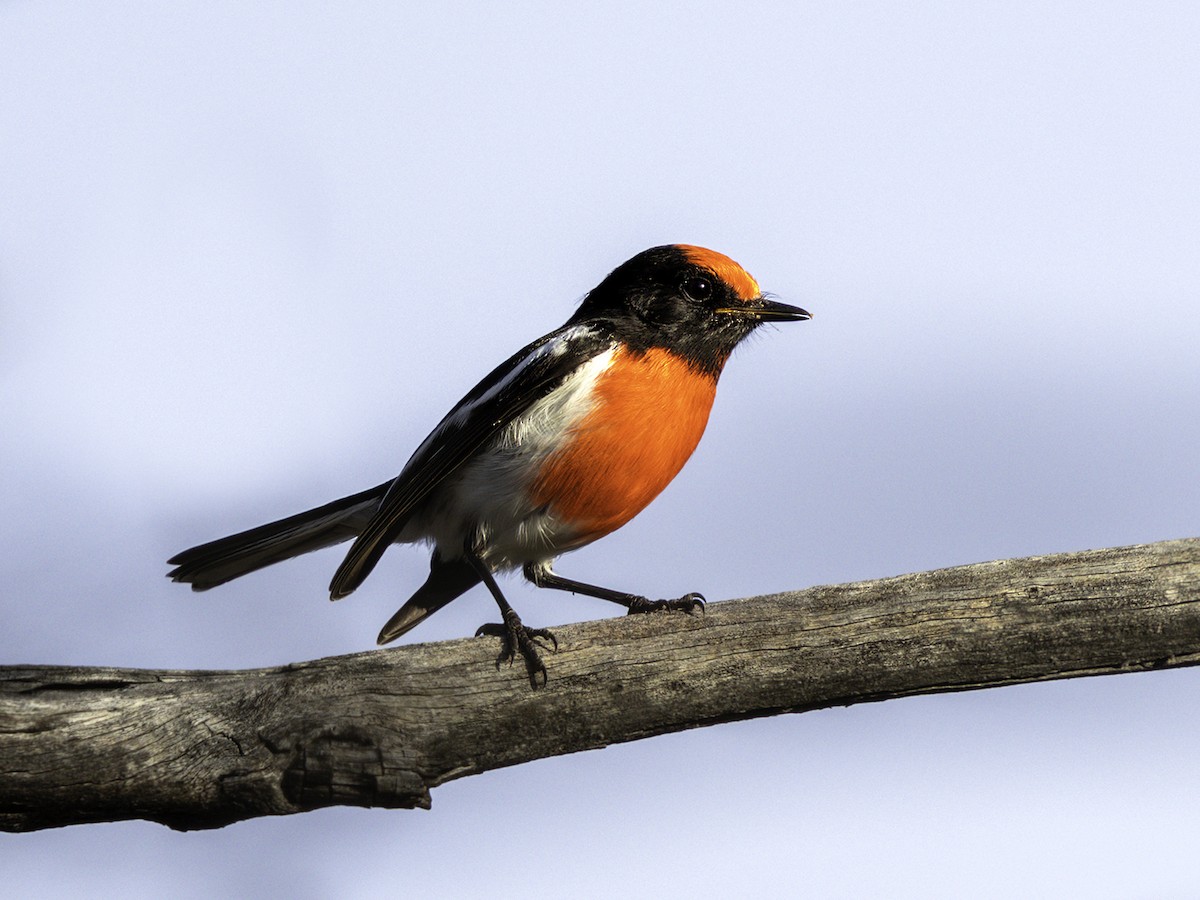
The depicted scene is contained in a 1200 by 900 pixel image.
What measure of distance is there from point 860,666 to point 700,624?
19.5 inches

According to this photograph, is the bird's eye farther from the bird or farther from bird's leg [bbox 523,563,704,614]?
bird's leg [bbox 523,563,704,614]

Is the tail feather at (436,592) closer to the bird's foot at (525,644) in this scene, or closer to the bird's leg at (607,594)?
the bird's leg at (607,594)

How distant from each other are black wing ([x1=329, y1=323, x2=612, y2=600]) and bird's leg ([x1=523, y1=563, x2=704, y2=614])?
655 millimetres

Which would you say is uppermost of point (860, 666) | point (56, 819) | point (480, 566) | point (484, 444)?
point (484, 444)

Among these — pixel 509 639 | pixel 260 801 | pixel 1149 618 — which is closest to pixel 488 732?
pixel 509 639

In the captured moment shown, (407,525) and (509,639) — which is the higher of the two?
(407,525)

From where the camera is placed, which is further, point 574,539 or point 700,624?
point 574,539

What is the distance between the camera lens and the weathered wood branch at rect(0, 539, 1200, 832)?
359 centimetres

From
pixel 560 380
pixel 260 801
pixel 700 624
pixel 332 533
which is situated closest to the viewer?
pixel 260 801

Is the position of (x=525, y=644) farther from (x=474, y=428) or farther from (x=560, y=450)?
(x=474, y=428)

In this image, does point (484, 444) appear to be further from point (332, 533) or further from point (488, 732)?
point (488, 732)

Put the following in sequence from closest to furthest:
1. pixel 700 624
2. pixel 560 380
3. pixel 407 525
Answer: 1. pixel 700 624
2. pixel 560 380
3. pixel 407 525

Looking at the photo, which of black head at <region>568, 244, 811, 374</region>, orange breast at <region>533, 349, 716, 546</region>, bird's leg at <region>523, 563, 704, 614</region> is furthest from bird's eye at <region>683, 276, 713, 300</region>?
bird's leg at <region>523, 563, 704, 614</region>

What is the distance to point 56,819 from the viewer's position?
3625mm
